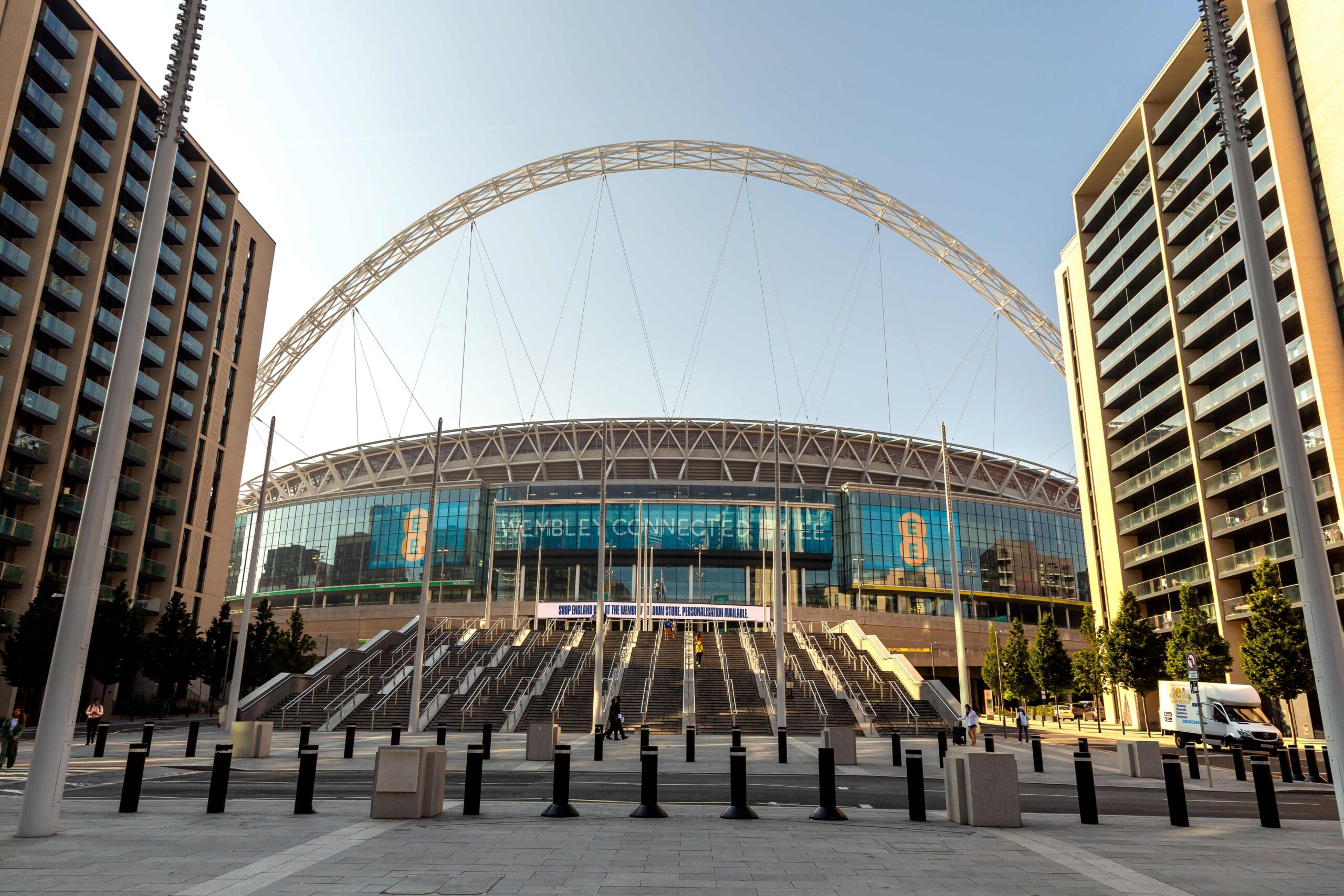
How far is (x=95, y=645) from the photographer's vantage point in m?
46.0

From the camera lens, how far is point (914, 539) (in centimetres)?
8981

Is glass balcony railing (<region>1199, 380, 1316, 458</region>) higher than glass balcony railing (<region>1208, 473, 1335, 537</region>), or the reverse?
glass balcony railing (<region>1199, 380, 1316, 458</region>)

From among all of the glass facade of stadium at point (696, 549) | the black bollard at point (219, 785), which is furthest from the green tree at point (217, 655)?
the black bollard at point (219, 785)

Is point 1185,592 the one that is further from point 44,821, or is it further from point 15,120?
point 15,120

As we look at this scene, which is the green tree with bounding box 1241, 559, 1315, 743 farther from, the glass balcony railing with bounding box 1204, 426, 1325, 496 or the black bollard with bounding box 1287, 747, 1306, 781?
the black bollard with bounding box 1287, 747, 1306, 781

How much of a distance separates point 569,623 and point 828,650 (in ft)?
105

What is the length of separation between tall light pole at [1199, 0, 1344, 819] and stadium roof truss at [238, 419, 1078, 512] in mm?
83903

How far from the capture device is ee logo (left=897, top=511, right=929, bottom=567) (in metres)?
89.2

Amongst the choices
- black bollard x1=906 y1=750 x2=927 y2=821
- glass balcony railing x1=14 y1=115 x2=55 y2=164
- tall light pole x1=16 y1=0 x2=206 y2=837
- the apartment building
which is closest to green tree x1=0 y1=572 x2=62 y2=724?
the apartment building

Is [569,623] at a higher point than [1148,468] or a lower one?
lower

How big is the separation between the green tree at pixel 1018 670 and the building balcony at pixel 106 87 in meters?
70.2

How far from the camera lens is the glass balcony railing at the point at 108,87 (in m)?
57.6

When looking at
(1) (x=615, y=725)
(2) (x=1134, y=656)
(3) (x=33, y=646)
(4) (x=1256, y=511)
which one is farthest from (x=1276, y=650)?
(3) (x=33, y=646)

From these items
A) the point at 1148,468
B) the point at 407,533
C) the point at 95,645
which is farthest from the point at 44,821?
the point at 407,533
